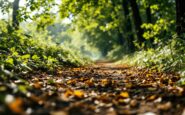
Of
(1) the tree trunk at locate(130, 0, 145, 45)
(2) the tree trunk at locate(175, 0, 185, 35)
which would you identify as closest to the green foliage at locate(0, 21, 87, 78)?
(2) the tree trunk at locate(175, 0, 185, 35)

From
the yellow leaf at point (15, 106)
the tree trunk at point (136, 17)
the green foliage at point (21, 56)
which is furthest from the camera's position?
the tree trunk at point (136, 17)

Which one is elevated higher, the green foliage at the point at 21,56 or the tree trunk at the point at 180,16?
the tree trunk at the point at 180,16

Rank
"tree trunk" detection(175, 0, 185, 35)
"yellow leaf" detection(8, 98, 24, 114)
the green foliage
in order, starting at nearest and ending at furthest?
"yellow leaf" detection(8, 98, 24, 114) → the green foliage → "tree trunk" detection(175, 0, 185, 35)

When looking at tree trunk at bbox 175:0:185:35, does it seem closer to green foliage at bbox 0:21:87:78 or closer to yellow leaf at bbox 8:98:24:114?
green foliage at bbox 0:21:87:78

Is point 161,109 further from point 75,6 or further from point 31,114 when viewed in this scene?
point 75,6

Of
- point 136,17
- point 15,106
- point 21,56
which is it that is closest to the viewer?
point 15,106

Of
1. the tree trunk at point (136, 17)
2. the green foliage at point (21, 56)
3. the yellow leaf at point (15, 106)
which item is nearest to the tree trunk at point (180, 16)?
the green foliage at point (21, 56)

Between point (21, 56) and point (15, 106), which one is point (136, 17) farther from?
point (15, 106)

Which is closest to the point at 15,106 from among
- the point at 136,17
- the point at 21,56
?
the point at 21,56

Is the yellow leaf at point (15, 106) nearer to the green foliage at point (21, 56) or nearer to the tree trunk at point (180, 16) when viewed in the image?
the green foliage at point (21, 56)

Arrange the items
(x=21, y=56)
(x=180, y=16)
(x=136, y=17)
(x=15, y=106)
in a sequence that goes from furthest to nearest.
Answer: (x=136, y=17)
(x=180, y=16)
(x=21, y=56)
(x=15, y=106)

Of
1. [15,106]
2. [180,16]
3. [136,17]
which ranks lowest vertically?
[15,106]

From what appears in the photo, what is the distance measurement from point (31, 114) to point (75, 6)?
15226 mm

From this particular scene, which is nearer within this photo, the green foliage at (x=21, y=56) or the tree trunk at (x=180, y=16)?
the green foliage at (x=21, y=56)
